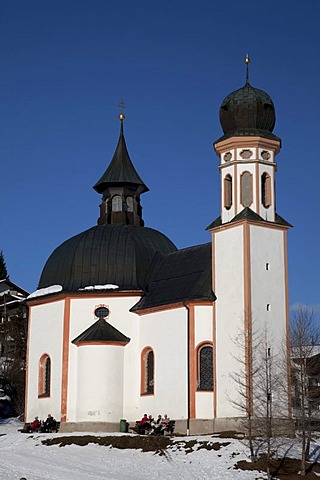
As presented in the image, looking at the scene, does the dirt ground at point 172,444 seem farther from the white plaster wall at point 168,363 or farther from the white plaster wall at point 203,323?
the white plaster wall at point 203,323

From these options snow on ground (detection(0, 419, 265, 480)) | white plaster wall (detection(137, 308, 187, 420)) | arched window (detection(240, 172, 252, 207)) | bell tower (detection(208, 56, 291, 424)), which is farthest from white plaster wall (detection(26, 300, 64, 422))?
arched window (detection(240, 172, 252, 207))

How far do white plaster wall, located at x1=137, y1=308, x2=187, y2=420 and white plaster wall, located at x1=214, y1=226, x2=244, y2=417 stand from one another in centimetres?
247

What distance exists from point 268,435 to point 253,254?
34.6 feet

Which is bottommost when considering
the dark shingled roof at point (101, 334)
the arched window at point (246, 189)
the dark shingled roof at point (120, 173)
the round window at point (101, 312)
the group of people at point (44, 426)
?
the group of people at point (44, 426)

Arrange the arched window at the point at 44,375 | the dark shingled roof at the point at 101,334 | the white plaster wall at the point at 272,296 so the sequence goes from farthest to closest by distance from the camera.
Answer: the arched window at the point at 44,375 < the dark shingled roof at the point at 101,334 < the white plaster wall at the point at 272,296

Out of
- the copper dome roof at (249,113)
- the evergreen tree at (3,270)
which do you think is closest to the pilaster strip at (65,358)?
the copper dome roof at (249,113)

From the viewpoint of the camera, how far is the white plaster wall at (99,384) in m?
46.2

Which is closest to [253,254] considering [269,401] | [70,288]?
[269,401]

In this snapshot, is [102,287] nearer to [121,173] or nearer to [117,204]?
[117,204]

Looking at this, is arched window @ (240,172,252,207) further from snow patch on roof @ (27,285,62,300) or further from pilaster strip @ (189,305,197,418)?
snow patch on roof @ (27,285,62,300)

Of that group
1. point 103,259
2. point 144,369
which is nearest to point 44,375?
point 144,369

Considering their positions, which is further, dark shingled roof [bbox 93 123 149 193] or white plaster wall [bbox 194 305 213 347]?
dark shingled roof [bbox 93 123 149 193]

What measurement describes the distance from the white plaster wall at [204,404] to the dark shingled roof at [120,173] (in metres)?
17.1

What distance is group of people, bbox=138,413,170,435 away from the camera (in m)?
42.8
